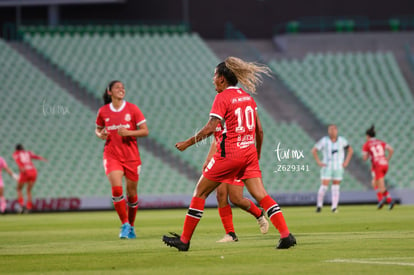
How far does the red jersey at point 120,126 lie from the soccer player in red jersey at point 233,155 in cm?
345

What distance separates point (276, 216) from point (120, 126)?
4.13 m

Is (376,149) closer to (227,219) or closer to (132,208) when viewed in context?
(132,208)

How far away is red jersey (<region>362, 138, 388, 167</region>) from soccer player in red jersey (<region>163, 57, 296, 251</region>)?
14096 millimetres

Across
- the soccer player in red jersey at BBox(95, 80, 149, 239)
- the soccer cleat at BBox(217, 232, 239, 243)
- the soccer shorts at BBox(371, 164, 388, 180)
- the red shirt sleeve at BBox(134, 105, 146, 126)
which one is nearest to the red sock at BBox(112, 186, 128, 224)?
the soccer player in red jersey at BBox(95, 80, 149, 239)

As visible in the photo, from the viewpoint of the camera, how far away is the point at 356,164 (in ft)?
97.0

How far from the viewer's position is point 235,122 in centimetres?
946

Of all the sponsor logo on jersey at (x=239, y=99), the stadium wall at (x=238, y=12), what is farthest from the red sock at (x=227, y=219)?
the stadium wall at (x=238, y=12)

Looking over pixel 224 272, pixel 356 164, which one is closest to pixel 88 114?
pixel 356 164

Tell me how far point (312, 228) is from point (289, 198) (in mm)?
12882

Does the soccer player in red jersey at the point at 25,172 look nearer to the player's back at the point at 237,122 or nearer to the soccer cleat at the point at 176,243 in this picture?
the soccer cleat at the point at 176,243

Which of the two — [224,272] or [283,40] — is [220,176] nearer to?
[224,272]

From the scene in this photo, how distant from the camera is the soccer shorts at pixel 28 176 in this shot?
1015 inches

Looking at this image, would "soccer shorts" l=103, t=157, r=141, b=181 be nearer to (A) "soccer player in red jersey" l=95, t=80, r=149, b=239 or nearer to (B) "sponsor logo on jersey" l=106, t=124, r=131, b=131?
(A) "soccer player in red jersey" l=95, t=80, r=149, b=239

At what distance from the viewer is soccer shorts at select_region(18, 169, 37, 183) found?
1015 inches
